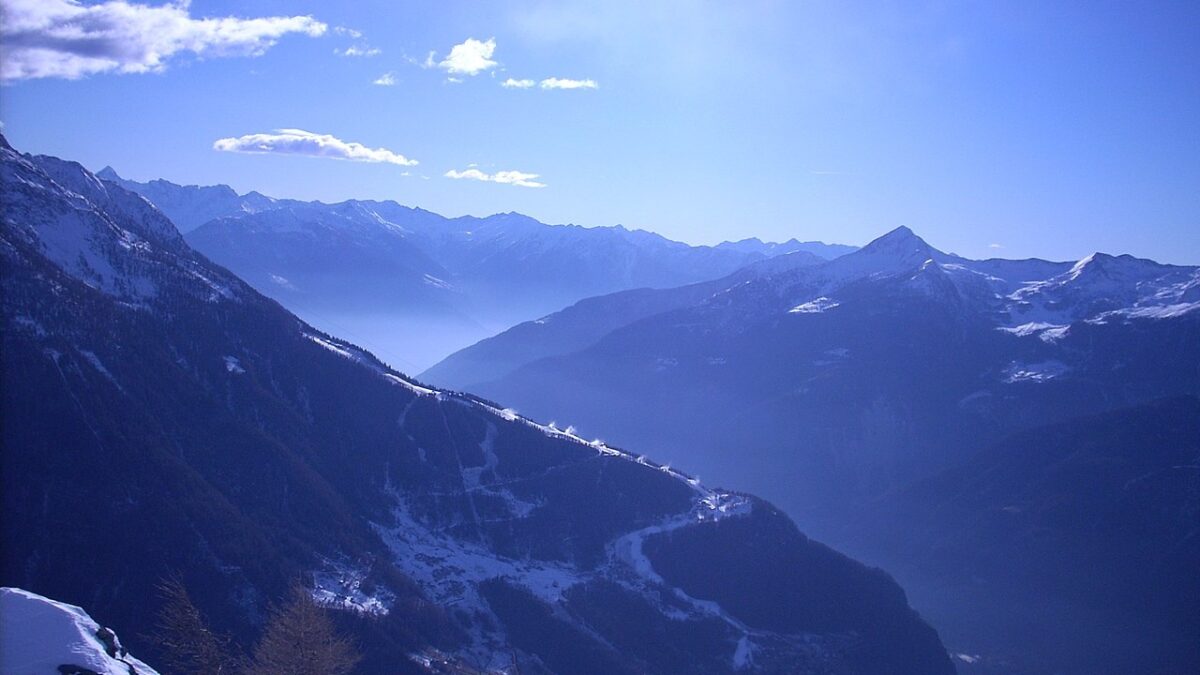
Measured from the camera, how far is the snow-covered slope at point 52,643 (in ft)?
108

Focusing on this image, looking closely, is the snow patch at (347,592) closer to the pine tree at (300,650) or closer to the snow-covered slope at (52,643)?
the pine tree at (300,650)

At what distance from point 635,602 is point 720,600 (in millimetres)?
17376

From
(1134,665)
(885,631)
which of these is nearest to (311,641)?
(885,631)

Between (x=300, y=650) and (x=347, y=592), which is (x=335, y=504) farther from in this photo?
(x=300, y=650)

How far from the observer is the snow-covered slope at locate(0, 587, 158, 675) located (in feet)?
108

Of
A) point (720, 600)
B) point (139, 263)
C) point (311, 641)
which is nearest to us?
point (311, 641)

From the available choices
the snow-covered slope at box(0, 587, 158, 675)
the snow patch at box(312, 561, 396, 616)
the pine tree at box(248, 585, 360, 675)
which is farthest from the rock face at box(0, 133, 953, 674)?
the snow-covered slope at box(0, 587, 158, 675)

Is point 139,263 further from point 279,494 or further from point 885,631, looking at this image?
point 885,631

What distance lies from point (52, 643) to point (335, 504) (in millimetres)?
112141

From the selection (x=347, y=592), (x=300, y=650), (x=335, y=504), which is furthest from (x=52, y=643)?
(x=335, y=504)

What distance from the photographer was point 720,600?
509ft

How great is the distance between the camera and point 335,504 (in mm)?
143750

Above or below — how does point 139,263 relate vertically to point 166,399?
above

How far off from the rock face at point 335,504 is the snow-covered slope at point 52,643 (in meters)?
67.7
